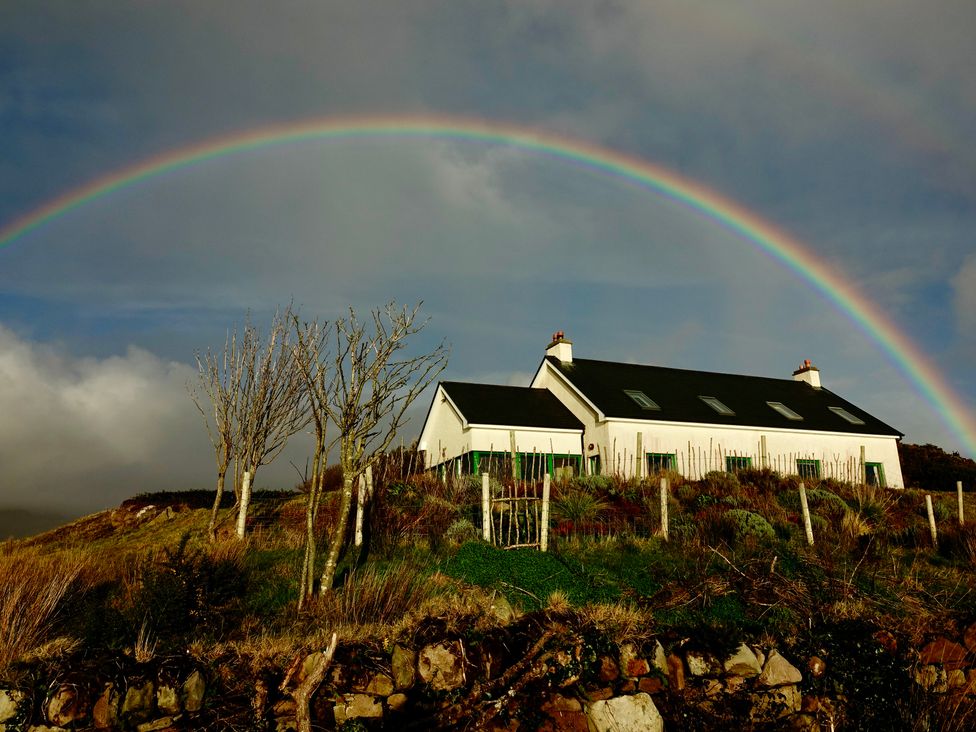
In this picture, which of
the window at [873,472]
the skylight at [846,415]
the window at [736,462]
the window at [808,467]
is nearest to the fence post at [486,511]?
the window at [736,462]

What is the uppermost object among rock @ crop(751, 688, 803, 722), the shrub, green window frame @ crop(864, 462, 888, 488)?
green window frame @ crop(864, 462, 888, 488)

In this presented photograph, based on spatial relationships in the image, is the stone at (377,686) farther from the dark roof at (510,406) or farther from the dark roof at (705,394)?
the dark roof at (705,394)

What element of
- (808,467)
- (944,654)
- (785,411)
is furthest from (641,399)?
(944,654)

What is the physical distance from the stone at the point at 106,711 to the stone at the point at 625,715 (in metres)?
4.16

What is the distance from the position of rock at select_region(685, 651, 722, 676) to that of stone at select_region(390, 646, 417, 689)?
2.91m

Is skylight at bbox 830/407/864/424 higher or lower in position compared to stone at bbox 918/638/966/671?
higher

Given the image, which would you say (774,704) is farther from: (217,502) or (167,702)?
(217,502)

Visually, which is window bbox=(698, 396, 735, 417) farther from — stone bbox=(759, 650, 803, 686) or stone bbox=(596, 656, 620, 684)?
stone bbox=(596, 656, 620, 684)

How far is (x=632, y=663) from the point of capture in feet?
22.3

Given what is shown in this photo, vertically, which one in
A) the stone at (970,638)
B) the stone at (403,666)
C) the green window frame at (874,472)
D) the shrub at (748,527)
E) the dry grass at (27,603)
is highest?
the green window frame at (874,472)

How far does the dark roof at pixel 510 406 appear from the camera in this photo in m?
24.5

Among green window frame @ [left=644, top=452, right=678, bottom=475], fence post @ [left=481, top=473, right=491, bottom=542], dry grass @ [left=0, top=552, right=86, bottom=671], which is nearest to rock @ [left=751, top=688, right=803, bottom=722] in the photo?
fence post @ [left=481, top=473, right=491, bottom=542]

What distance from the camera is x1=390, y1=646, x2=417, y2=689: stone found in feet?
20.3

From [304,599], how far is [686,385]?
24377 mm
